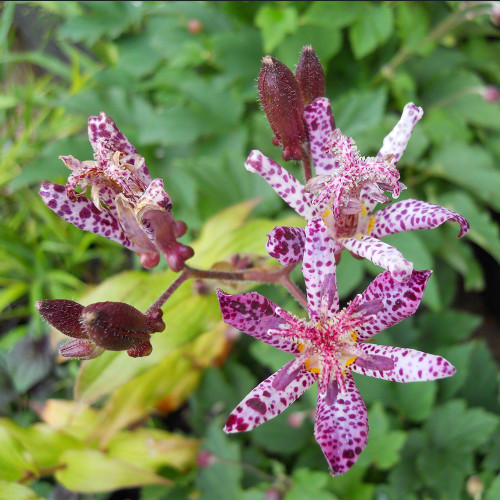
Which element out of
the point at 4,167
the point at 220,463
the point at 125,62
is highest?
the point at 125,62

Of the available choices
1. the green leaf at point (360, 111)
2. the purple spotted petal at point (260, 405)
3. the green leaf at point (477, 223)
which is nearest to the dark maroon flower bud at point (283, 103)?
the purple spotted petal at point (260, 405)

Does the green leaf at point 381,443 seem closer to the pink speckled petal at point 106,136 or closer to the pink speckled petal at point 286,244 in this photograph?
the pink speckled petal at point 286,244

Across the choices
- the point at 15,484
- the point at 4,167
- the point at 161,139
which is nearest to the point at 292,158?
the point at 161,139

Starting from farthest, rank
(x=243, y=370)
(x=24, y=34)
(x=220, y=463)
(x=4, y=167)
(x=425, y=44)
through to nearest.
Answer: (x=24, y=34) < (x=4, y=167) < (x=425, y=44) < (x=243, y=370) < (x=220, y=463)

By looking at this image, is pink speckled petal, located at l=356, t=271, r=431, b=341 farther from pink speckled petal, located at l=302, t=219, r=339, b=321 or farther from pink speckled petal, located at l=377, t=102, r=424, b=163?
pink speckled petal, located at l=377, t=102, r=424, b=163

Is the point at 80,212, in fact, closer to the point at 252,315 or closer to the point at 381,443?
the point at 252,315

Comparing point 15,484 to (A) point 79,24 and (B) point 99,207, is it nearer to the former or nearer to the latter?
(B) point 99,207
